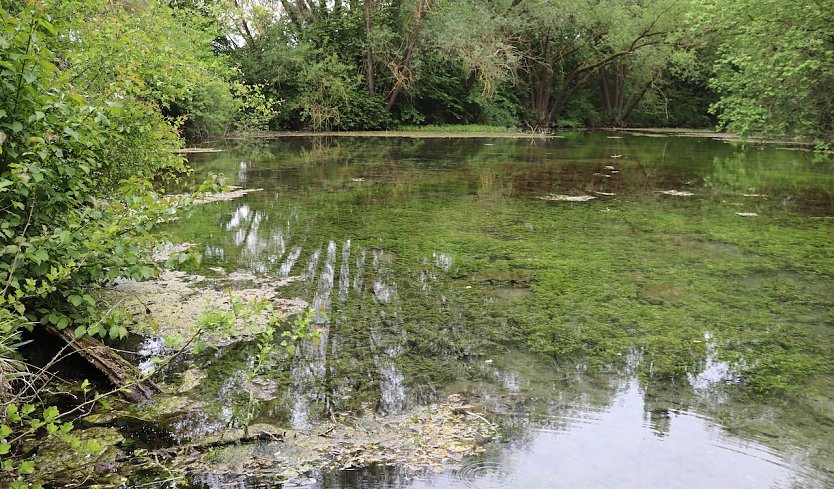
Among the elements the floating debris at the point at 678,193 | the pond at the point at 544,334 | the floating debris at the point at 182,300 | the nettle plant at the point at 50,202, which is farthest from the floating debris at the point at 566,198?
the nettle plant at the point at 50,202

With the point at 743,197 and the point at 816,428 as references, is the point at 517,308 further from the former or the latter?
the point at 743,197

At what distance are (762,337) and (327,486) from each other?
312cm

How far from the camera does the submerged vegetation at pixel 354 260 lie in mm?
2705

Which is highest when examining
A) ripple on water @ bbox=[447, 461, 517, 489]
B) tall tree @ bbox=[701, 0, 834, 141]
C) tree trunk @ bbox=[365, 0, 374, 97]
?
tree trunk @ bbox=[365, 0, 374, 97]

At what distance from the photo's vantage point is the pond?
2.71m

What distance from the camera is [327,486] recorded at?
243cm

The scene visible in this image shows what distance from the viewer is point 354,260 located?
19.2 ft

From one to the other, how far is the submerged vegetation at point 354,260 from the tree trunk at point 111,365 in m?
0.02

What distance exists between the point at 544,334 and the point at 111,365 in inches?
101

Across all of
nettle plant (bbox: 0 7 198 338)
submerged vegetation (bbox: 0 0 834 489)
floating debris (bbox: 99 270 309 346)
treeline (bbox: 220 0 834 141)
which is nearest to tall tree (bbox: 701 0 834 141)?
submerged vegetation (bbox: 0 0 834 489)

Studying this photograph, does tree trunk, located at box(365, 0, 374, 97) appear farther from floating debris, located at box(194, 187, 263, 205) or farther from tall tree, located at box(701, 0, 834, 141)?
floating debris, located at box(194, 187, 263, 205)

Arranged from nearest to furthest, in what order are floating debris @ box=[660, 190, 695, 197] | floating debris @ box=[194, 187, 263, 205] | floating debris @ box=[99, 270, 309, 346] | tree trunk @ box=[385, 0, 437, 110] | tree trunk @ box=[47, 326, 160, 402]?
tree trunk @ box=[47, 326, 160, 402], floating debris @ box=[99, 270, 309, 346], floating debris @ box=[194, 187, 263, 205], floating debris @ box=[660, 190, 695, 197], tree trunk @ box=[385, 0, 437, 110]

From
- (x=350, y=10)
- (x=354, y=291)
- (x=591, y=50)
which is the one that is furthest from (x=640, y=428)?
(x=591, y=50)

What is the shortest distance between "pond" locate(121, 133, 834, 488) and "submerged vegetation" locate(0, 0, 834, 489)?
0.03 meters
